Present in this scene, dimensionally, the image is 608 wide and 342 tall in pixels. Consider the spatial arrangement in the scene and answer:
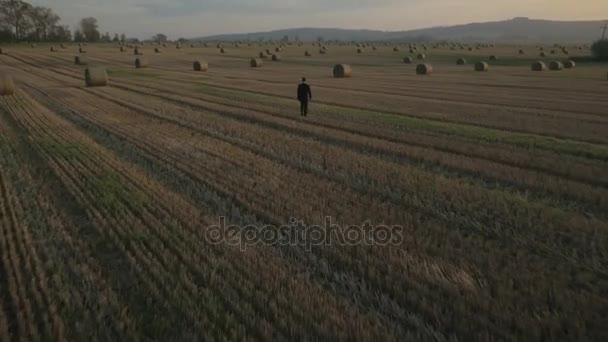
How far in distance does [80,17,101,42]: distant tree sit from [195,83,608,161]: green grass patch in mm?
126746

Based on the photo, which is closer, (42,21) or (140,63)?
(140,63)

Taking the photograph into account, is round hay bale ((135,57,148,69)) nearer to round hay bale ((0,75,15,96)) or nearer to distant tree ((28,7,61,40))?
round hay bale ((0,75,15,96))

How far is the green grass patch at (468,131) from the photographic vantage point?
447 inches

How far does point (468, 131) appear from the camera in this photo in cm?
1390

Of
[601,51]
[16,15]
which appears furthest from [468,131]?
[16,15]

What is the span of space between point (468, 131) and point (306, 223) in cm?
904

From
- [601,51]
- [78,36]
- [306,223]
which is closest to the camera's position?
[306,223]

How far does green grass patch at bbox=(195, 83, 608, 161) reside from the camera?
37.2ft

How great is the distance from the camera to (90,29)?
447ft

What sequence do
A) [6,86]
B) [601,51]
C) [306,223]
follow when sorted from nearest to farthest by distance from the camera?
[306,223]
[6,86]
[601,51]

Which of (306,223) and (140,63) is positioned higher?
(140,63)

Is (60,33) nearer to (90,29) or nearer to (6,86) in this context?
(90,29)

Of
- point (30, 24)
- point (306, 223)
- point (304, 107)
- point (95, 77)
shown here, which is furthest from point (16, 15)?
point (306, 223)

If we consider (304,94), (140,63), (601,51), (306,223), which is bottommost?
A: (306,223)
